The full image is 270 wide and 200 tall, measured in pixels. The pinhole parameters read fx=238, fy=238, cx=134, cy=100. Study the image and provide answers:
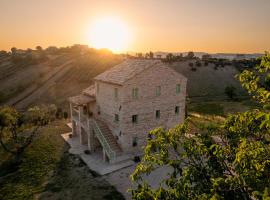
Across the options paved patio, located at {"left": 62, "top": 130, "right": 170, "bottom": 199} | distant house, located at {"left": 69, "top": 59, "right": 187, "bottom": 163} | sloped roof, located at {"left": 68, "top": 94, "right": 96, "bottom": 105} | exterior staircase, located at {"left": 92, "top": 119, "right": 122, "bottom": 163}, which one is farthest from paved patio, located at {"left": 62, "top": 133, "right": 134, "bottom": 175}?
sloped roof, located at {"left": 68, "top": 94, "right": 96, "bottom": 105}

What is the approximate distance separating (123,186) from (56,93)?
67.6m

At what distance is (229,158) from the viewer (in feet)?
31.2

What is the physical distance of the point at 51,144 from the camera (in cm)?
3341

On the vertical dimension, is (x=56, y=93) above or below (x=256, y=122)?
below

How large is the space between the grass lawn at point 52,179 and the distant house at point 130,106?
363 centimetres

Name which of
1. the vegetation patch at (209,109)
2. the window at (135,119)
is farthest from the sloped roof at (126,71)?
the vegetation patch at (209,109)

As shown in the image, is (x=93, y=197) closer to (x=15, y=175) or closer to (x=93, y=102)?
(x=15, y=175)

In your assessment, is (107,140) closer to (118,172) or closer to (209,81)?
(118,172)

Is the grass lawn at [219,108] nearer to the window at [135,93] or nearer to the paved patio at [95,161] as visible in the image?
the window at [135,93]

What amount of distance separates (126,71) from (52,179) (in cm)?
1474

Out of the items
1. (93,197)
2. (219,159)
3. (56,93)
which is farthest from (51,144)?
(56,93)

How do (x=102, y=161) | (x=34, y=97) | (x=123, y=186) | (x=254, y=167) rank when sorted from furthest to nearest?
(x=34, y=97)
(x=102, y=161)
(x=123, y=186)
(x=254, y=167)

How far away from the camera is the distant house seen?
2773cm

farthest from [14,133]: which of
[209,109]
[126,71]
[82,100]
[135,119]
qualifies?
[209,109]
